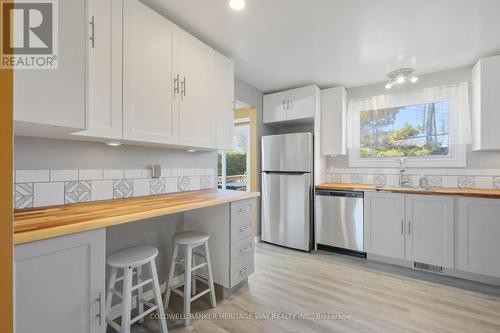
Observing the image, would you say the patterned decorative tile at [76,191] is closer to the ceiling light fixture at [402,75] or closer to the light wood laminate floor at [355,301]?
the light wood laminate floor at [355,301]

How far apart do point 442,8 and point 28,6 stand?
255 centimetres

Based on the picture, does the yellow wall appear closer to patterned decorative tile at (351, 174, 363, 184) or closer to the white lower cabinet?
the white lower cabinet

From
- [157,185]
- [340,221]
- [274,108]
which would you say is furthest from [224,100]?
[340,221]

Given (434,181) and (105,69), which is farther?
(434,181)

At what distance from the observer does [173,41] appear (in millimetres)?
1805

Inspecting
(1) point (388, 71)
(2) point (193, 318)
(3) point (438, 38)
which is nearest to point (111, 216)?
(2) point (193, 318)

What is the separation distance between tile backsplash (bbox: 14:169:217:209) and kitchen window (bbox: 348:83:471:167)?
2664mm

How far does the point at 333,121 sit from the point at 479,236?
2017 millimetres

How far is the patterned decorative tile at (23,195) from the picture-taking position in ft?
4.14

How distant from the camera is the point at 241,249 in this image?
206cm

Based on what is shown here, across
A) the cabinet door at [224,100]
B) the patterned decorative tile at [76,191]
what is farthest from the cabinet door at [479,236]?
the patterned decorative tile at [76,191]

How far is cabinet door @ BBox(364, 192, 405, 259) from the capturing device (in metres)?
2.60

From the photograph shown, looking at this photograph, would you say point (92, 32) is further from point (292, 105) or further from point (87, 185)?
point (292, 105)

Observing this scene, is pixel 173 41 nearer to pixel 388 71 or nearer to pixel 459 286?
pixel 388 71
